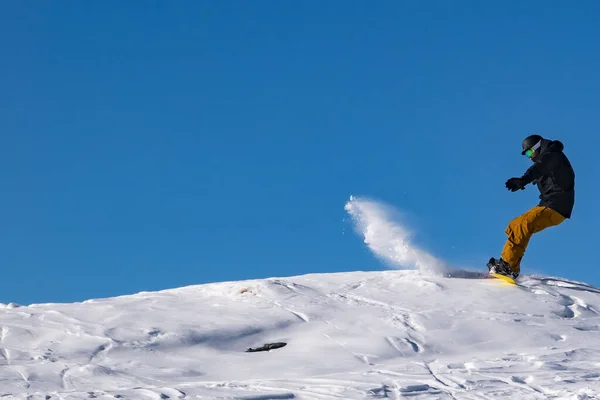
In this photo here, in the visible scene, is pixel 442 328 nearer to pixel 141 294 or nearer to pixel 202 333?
pixel 202 333

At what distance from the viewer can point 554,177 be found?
1127 centimetres

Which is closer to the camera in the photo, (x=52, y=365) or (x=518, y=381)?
(x=518, y=381)

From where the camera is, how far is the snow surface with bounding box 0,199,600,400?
286 inches

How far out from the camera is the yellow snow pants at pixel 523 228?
11.3m

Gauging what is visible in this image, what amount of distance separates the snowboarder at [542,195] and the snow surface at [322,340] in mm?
500

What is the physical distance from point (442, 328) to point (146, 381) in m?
3.67

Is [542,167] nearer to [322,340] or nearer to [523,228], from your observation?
[523,228]

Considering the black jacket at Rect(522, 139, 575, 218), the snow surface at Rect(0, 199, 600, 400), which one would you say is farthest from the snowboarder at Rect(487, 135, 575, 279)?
the snow surface at Rect(0, 199, 600, 400)

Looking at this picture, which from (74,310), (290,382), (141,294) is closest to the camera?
(290,382)

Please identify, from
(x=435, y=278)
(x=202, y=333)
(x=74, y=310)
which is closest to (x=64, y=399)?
(x=202, y=333)

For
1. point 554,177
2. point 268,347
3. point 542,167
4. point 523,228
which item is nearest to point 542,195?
point 554,177

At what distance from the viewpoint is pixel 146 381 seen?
7.57 metres

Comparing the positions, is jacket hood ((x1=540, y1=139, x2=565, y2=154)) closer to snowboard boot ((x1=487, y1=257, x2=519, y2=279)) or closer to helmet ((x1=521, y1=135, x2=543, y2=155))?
helmet ((x1=521, y1=135, x2=543, y2=155))

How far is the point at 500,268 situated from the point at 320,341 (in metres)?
3.77
